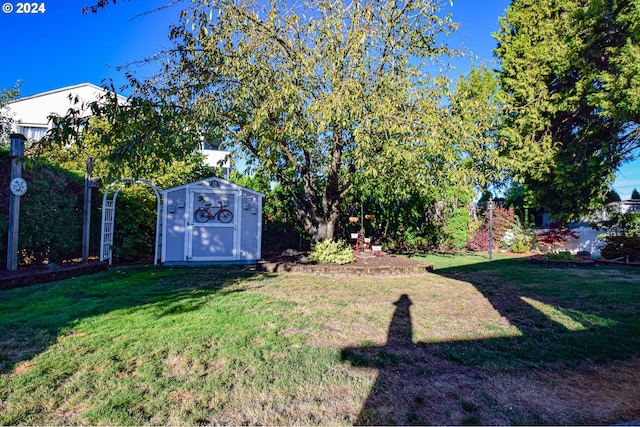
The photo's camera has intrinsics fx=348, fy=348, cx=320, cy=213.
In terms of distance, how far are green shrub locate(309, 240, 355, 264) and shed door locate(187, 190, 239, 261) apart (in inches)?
98.9

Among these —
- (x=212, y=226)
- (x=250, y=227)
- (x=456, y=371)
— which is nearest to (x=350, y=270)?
(x=250, y=227)

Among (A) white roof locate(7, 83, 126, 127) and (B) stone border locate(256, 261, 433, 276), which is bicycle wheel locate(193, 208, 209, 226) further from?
(A) white roof locate(7, 83, 126, 127)

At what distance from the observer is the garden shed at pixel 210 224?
9.16 meters

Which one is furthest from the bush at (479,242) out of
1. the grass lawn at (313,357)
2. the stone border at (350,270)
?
the grass lawn at (313,357)

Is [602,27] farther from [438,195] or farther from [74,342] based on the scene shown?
[74,342]

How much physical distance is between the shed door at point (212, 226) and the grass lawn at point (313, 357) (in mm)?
3763

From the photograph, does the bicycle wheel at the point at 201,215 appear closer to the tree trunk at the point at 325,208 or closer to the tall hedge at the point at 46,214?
the tree trunk at the point at 325,208

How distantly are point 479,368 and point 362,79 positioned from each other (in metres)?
6.00

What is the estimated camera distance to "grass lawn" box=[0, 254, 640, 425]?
2.16 meters

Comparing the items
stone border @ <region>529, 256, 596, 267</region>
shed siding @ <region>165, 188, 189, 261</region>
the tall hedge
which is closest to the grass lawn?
the tall hedge

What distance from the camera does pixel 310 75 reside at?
679 cm

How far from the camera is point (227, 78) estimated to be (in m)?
7.32

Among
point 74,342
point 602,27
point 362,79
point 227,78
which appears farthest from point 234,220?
point 602,27

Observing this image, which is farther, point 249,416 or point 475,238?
point 475,238
